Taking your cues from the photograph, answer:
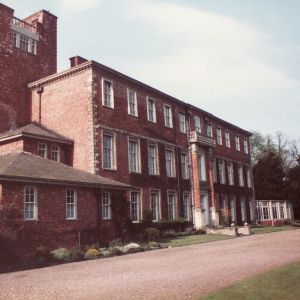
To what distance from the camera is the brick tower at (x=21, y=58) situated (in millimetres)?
28609

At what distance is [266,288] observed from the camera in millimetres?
9328

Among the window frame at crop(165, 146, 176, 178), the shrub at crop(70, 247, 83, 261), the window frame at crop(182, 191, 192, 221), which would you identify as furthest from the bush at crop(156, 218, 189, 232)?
the shrub at crop(70, 247, 83, 261)

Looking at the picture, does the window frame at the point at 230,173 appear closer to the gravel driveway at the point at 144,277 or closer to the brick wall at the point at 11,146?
the brick wall at the point at 11,146

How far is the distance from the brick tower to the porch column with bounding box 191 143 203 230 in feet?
45.9

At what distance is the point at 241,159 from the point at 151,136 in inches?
726

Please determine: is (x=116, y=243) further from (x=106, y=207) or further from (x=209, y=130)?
(x=209, y=130)

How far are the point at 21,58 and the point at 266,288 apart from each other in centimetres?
2651

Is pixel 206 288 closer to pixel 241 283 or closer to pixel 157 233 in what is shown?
pixel 241 283

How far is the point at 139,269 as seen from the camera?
13.5 metres

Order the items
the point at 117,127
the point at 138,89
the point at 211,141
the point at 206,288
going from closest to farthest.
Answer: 1. the point at 206,288
2. the point at 117,127
3. the point at 138,89
4. the point at 211,141

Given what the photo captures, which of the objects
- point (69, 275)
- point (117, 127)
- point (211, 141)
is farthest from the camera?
point (211, 141)

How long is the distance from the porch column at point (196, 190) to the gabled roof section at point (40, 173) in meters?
11.9

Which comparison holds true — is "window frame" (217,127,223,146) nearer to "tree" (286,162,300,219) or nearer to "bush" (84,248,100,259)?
"tree" (286,162,300,219)

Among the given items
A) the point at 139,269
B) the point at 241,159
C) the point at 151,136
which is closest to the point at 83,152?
the point at 151,136
